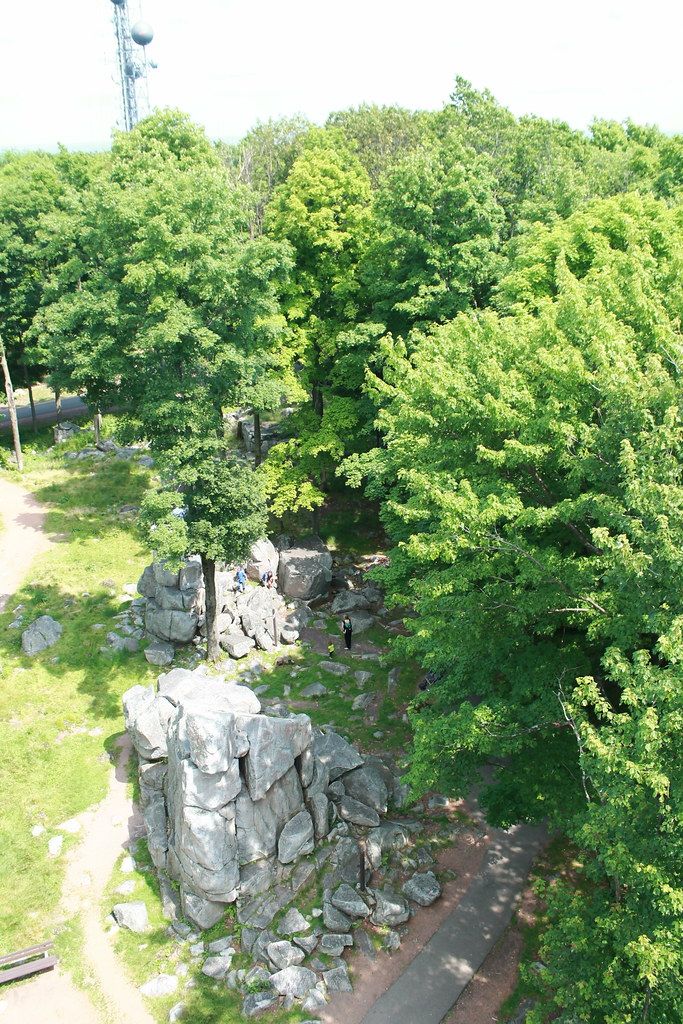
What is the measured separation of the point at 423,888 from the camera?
58.2 feet

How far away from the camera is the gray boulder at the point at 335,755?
65.6 feet

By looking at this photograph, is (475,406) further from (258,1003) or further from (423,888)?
(258,1003)

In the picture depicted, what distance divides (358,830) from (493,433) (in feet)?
34.6

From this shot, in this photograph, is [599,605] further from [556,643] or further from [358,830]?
[358,830]

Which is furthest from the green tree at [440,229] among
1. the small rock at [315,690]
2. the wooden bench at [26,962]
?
the wooden bench at [26,962]

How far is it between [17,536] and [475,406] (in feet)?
77.2

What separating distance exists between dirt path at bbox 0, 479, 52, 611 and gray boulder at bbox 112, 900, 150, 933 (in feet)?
43.2

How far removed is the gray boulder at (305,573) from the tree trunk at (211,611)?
15.3 ft

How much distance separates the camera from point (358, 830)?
62.3ft

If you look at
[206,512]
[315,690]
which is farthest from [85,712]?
[206,512]

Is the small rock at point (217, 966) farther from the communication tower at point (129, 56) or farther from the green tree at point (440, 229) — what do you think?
the communication tower at point (129, 56)

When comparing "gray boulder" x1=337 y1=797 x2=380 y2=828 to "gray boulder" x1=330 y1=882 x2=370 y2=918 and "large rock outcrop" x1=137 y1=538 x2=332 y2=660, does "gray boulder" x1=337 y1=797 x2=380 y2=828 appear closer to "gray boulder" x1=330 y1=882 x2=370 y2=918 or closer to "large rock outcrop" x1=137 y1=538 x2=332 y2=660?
"gray boulder" x1=330 y1=882 x2=370 y2=918

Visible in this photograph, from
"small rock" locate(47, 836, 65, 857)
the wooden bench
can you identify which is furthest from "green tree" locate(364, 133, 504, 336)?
the wooden bench

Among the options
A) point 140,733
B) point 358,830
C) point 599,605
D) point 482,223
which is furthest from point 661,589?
point 482,223
